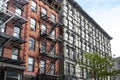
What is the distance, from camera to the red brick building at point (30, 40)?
94.5 feet

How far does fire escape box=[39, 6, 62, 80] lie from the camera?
35406 mm

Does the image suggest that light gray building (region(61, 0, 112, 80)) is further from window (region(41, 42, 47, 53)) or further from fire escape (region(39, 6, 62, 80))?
window (region(41, 42, 47, 53))

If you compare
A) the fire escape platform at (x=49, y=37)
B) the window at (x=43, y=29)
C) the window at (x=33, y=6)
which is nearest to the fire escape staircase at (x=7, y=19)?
the window at (x=33, y=6)

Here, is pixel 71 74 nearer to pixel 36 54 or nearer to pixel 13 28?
pixel 36 54

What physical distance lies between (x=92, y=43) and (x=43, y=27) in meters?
19.9

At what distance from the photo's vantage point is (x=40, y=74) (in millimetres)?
34062

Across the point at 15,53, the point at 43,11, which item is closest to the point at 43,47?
the point at 43,11

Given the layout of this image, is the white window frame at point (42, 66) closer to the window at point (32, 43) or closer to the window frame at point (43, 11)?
the window at point (32, 43)

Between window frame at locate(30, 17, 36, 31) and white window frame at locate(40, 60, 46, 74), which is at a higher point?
window frame at locate(30, 17, 36, 31)

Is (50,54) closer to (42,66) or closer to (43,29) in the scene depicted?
(42,66)

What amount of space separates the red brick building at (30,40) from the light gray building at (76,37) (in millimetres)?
2012

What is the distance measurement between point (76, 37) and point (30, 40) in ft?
48.4

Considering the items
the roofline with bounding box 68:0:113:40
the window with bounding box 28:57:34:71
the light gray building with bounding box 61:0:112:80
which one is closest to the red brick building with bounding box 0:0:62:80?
the window with bounding box 28:57:34:71

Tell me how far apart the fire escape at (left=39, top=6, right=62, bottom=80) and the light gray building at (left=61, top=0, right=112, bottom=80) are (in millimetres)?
2546
